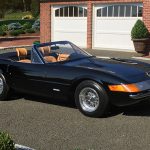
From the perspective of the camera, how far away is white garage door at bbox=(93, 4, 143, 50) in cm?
1972

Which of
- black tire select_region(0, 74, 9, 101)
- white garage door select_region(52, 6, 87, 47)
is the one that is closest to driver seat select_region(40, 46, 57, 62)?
black tire select_region(0, 74, 9, 101)

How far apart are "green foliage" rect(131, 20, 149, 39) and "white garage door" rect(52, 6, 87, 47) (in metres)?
3.91

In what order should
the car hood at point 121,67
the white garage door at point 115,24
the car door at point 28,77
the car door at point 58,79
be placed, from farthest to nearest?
the white garage door at point 115,24
the car door at point 28,77
the car door at point 58,79
the car hood at point 121,67

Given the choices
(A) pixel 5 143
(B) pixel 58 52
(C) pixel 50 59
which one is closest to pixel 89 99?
(C) pixel 50 59

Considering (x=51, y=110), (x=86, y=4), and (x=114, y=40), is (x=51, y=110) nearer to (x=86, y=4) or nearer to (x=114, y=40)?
(x=114, y=40)

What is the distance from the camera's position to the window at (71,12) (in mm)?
22047

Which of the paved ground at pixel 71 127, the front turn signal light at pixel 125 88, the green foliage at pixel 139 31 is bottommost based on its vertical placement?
the paved ground at pixel 71 127

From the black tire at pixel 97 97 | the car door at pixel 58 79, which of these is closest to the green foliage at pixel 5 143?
the black tire at pixel 97 97

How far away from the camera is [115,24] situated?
2044 centimetres

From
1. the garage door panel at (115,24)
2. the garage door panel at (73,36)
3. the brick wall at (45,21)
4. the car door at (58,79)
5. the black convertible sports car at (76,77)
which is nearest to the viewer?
the black convertible sports car at (76,77)

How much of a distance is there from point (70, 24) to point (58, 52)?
545 inches

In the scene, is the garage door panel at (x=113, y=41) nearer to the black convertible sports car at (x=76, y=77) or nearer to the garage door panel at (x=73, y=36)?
the garage door panel at (x=73, y=36)

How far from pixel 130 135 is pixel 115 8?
570 inches

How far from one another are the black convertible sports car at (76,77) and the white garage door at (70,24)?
41.2 feet
